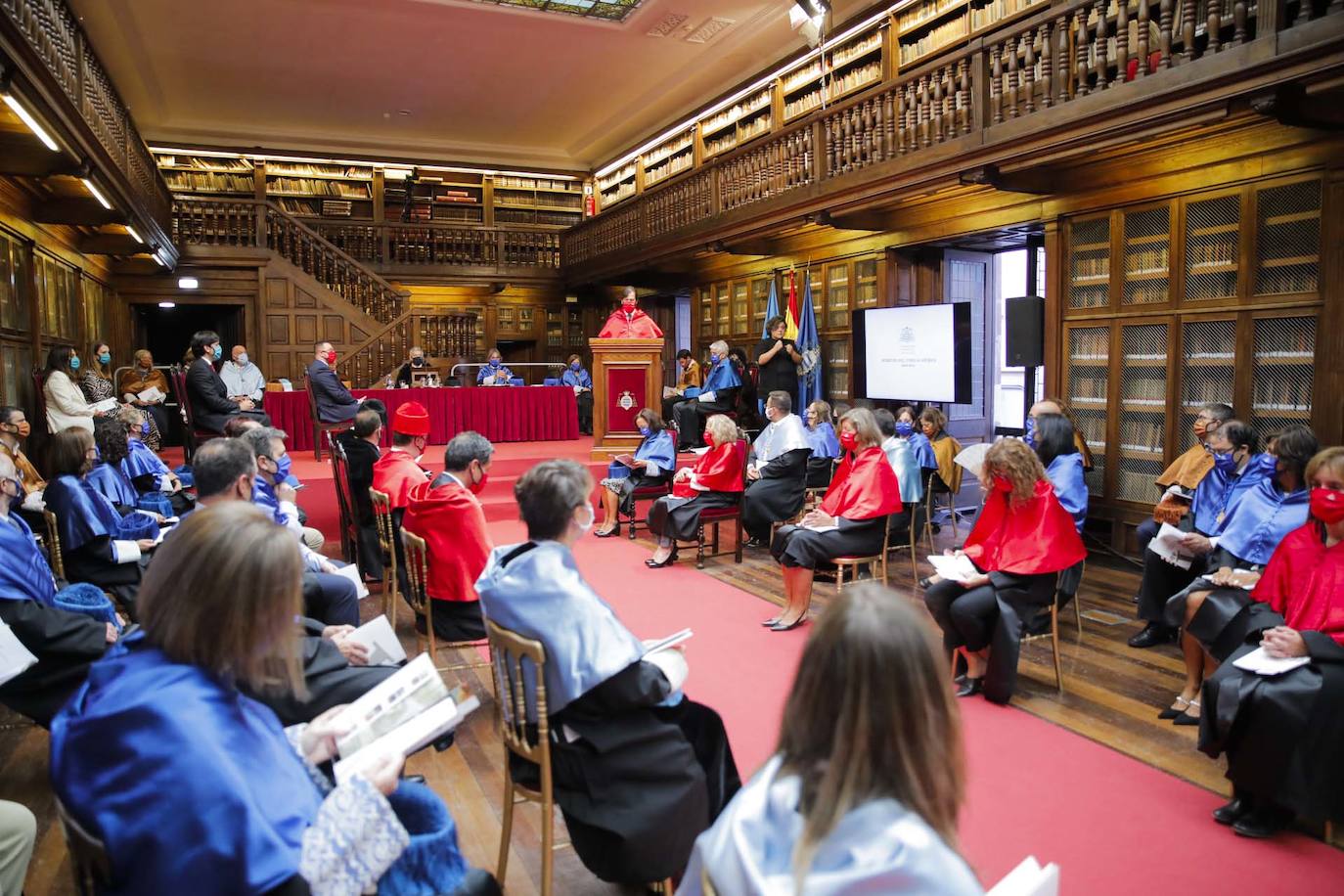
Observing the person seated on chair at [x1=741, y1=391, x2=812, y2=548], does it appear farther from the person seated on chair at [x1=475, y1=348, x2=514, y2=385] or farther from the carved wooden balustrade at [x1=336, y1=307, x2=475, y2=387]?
the carved wooden balustrade at [x1=336, y1=307, x2=475, y2=387]

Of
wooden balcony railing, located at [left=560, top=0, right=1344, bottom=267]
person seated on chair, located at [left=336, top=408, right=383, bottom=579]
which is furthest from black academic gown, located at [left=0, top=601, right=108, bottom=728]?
wooden balcony railing, located at [left=560, top=0, right=1344, bottom=267]

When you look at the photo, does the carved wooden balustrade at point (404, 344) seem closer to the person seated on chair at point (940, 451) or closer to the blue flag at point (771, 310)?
the blue flag at point (771, 310)

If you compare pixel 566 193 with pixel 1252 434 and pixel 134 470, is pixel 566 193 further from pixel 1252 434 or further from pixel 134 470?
pixel 1252 434

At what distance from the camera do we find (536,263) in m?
15.1

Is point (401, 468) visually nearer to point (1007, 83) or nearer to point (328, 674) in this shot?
point (328, 674)

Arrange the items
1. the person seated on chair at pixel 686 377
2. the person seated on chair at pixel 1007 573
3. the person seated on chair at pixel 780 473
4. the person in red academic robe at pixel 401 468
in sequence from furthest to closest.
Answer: the person seated on chair at pixel 686 377 → the person seated on chair at pixel 780 473 → the person in red academic robe at pixel 401 468 → the person seated on chair at pixel 1007 573

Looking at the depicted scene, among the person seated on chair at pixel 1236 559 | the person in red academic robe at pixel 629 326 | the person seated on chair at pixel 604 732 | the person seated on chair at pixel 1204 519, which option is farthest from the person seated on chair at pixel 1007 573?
the person in red academic robe at pixel 629 326

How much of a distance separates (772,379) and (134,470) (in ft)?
20.7

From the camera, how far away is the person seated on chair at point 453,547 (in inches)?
148

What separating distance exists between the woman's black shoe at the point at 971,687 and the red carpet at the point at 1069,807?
0.25ft

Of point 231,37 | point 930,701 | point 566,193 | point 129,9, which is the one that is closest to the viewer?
point 930,701

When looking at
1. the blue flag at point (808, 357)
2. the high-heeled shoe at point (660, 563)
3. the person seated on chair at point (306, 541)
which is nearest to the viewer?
the person seated on chair at point (306, 541)

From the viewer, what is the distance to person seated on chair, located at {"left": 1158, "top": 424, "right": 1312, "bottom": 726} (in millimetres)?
3361

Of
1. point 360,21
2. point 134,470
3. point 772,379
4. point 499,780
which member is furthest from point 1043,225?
point 360,21
